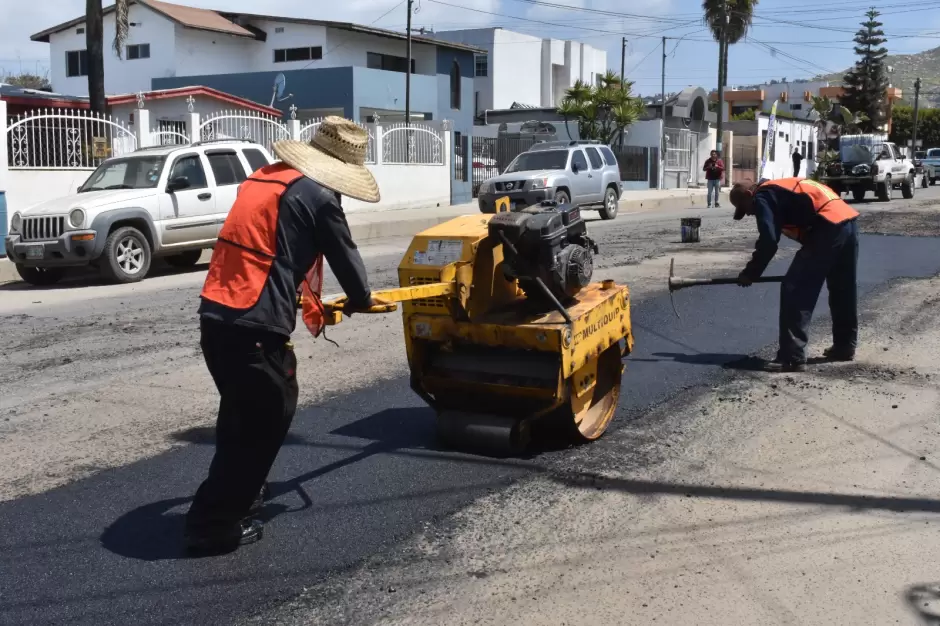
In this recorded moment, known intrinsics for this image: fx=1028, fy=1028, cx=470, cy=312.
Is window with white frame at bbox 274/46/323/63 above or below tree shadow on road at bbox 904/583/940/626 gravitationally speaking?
above

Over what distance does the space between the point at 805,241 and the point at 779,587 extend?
4787mm

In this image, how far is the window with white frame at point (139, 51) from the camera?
43.7 m

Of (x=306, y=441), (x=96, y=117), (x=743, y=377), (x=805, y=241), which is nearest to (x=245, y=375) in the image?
(x=306, y=441)

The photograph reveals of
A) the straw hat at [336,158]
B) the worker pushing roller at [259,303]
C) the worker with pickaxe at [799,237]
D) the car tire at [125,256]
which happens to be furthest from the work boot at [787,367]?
the car tire at [125,256]

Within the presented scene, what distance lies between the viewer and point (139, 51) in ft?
144

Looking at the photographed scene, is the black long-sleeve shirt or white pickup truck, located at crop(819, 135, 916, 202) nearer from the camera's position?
the black long-sleeve shirt

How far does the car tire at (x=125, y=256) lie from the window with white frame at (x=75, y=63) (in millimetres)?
35659

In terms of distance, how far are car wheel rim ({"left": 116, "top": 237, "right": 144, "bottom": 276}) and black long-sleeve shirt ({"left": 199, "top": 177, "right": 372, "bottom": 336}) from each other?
1072 centimetres

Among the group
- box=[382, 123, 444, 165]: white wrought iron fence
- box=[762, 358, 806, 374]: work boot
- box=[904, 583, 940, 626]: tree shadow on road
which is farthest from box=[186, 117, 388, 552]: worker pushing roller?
box=[382, 123, 444, 165]: white wrought iron fence

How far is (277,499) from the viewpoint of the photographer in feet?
17.1

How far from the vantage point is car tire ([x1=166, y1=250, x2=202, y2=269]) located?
1639 centimetres

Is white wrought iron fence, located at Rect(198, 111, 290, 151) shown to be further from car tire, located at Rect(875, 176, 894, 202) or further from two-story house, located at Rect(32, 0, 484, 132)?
car tire, located at Rect(875, 176, 894, 202)

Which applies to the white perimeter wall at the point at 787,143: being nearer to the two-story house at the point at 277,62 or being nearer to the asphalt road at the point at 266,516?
the two-story house at the point at 277,62

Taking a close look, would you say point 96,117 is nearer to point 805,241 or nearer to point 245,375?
point 805,241
